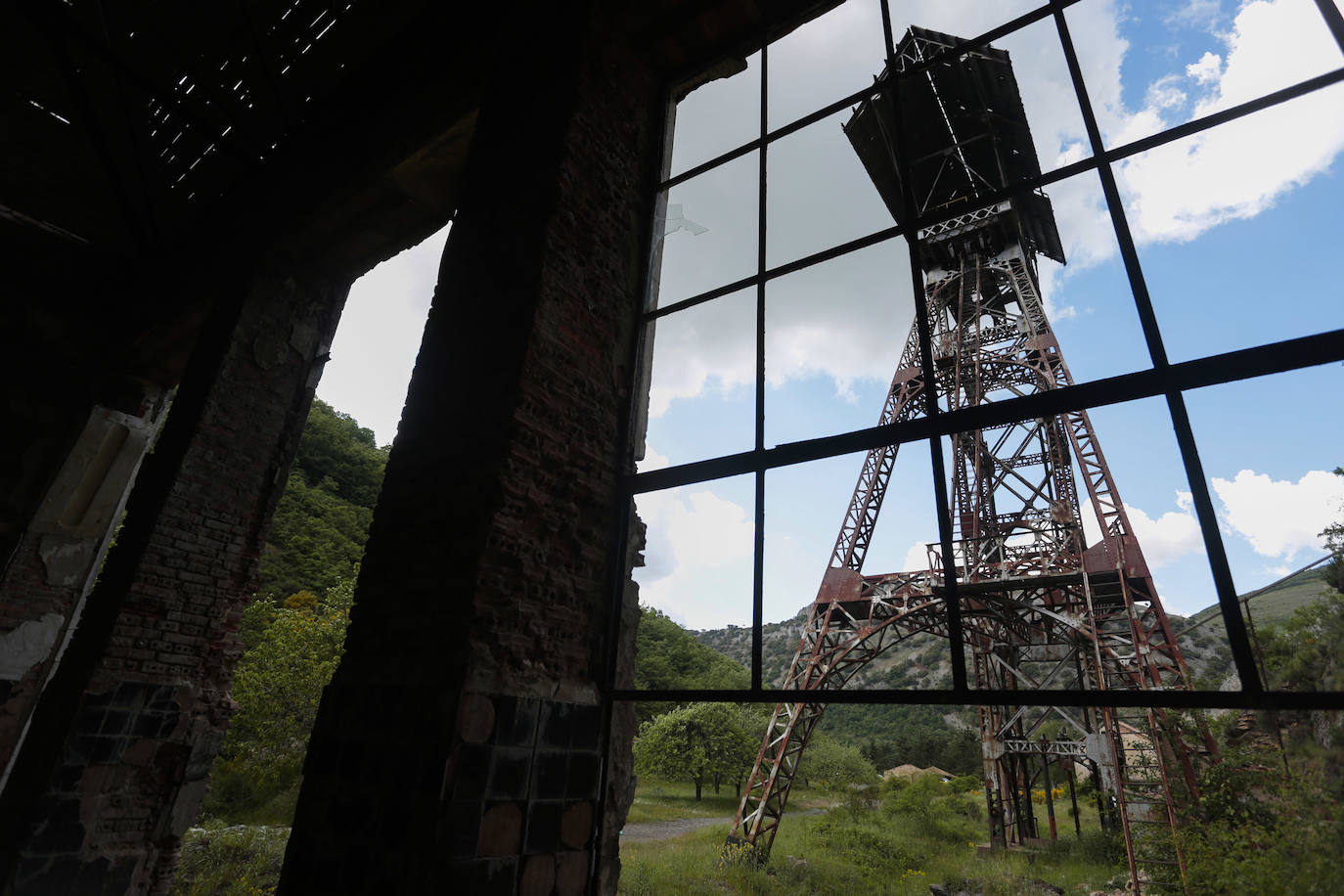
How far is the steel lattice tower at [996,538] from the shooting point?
4.76 metres

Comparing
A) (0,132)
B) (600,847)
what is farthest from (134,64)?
(600,847)

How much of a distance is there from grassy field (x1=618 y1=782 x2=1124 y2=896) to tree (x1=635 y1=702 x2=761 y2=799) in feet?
15.6

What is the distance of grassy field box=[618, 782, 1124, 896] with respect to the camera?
391 inches

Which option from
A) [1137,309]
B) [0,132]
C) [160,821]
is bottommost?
[160,821]

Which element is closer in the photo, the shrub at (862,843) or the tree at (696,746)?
the shrub at (862,843)

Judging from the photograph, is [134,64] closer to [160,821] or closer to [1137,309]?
[160,821]

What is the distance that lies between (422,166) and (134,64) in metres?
3.32

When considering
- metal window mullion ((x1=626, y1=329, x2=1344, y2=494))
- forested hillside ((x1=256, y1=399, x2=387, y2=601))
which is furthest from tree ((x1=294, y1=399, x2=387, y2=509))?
metal window mullion ((x1=626, y1=329, x2=1344, y2=494))

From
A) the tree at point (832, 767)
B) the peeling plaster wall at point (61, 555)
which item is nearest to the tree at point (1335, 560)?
the peeling plaster wall at point (61, 555)

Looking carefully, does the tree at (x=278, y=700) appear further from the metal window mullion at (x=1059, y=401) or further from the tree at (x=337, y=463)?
the tree at (x=337, y=463)

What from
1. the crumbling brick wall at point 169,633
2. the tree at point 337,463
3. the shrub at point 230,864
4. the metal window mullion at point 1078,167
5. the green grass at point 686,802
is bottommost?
the green grass at point 686,802

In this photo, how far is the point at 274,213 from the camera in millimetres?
5492

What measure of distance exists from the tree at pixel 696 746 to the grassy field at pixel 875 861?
15.6ft

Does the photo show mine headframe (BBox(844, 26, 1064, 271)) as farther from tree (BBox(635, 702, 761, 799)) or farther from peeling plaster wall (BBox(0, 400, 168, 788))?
tree (BBox(635, 702, 761, 799))
